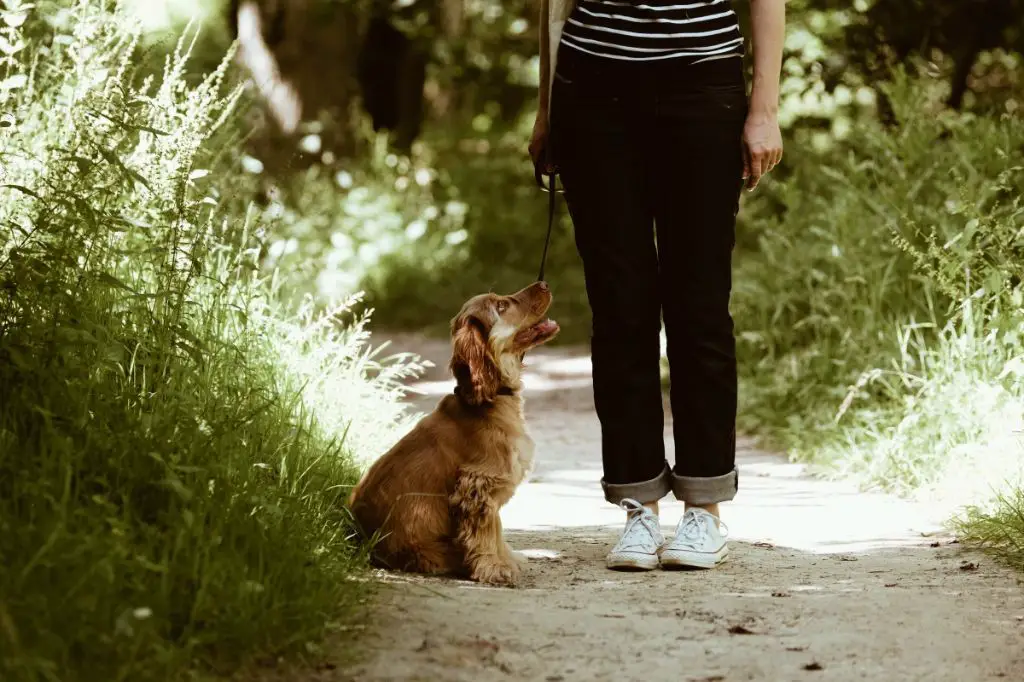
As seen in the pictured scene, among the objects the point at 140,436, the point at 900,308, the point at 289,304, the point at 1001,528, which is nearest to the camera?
the point at 140,436

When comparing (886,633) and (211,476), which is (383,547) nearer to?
(211,476)

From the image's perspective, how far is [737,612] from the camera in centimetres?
376

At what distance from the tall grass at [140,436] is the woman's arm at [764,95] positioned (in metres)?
1.64

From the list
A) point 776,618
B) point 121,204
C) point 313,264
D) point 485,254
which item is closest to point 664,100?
point 776,618

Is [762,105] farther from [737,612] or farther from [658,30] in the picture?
[737,612]

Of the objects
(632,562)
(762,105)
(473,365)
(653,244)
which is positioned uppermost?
(762,105)

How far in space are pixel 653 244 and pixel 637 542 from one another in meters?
0.94

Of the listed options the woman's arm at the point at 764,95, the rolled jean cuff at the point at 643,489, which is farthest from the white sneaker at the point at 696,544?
the woman's arm at the point at 764,95

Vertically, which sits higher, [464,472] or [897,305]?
[897,305]

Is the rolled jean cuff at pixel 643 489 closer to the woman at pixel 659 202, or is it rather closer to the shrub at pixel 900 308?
the woman at pixel 659 202

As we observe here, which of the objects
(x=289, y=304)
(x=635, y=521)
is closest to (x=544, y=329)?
(x=635, y=521)

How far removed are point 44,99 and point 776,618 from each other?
3.55 meters

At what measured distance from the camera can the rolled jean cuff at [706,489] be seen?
171 inches

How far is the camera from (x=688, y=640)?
3.50m
